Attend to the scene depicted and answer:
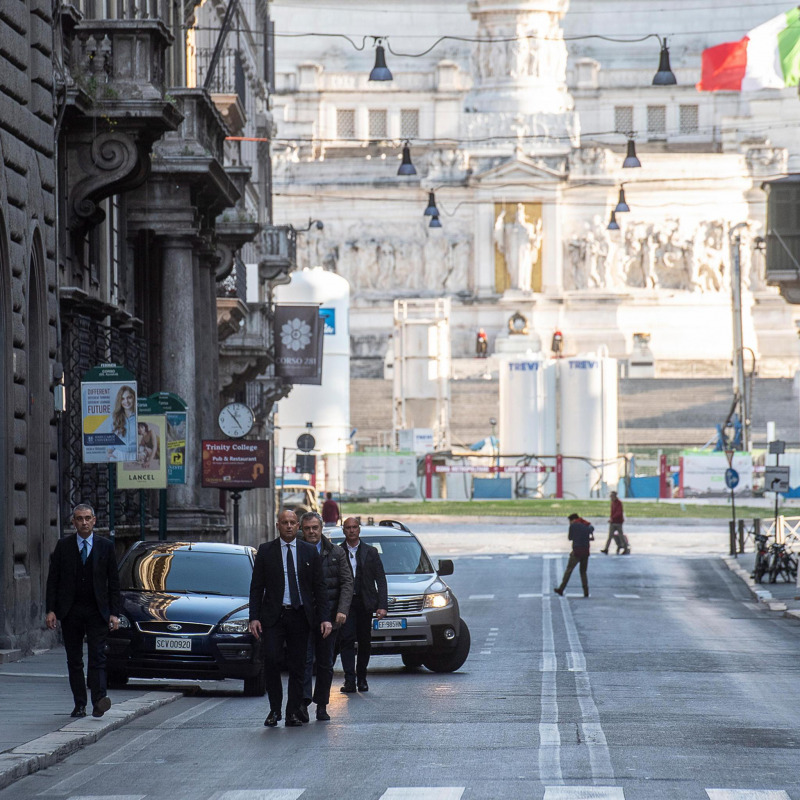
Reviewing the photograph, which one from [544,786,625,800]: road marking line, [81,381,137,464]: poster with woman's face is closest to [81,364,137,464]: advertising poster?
[81,381,137,464]: poster with woman's face

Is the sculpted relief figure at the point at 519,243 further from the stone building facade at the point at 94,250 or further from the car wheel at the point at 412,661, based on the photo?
the car wheel at the point at 412,661

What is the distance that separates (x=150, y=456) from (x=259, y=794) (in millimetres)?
13188

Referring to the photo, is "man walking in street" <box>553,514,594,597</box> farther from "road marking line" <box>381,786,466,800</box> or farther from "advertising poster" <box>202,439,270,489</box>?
"road marking line" <box>381,786,466,800</box>

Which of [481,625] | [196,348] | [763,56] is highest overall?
[763,56]

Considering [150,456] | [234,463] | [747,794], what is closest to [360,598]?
[150,456]

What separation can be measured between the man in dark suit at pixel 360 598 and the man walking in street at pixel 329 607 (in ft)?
2.69

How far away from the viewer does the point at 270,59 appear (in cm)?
5938

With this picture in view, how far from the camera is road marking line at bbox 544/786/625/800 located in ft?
36.5

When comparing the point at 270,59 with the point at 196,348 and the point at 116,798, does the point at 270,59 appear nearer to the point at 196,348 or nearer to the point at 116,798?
the point at 196,348

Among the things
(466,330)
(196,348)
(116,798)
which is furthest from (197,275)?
(466,330)

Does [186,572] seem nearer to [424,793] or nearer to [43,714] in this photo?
[43,714]

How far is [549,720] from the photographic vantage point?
1538 centimetres

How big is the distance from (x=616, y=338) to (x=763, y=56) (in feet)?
228

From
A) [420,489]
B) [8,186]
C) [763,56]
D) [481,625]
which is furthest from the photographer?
[420,489]
